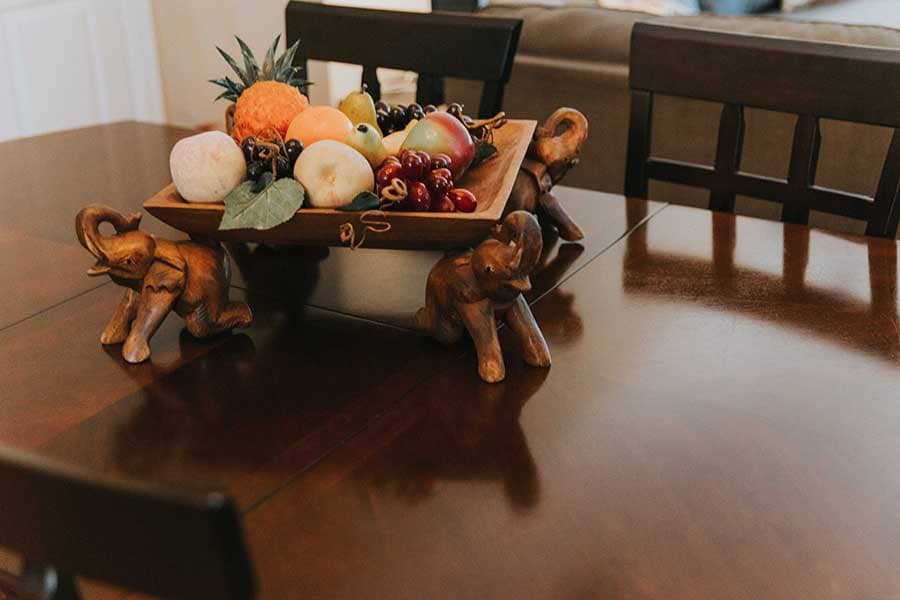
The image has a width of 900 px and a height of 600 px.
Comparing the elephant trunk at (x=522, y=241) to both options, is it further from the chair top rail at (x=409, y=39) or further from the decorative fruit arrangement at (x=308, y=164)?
the chair top rail at (x=409, y=39)

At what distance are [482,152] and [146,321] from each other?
49cm

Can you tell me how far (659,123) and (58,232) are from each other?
1.48m

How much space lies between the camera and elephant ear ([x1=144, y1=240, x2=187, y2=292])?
1.11 metres

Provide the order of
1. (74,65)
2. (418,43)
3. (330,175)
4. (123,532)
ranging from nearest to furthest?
(123,532), (330,175), (418,43), (74,65)

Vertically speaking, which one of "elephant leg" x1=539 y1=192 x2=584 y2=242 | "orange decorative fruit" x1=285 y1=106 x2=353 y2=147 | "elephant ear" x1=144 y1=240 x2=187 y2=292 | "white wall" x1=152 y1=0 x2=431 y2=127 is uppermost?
"orange decorative fruit" x1=285 y1=106 x2=353 y2=147

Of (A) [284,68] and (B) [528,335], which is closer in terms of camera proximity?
(B) [528,335]

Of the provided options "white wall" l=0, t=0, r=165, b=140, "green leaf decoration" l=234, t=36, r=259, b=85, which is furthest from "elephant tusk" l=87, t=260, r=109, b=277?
"white wall" l=0, t=0, r=165, b=140

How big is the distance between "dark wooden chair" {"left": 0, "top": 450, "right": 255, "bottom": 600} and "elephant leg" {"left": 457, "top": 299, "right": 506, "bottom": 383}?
1.82 ft

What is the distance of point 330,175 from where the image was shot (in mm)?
1099

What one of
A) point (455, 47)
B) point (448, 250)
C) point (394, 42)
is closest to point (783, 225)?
point (448, 250)

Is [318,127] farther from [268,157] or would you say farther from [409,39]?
[409,39]

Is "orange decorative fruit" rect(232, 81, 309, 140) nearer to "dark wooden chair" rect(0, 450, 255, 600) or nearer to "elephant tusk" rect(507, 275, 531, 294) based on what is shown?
"elephant tusk" rect(507, 275, 531, 294)

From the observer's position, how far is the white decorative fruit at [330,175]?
110 centimetres

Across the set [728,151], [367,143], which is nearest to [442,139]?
[367,143]
